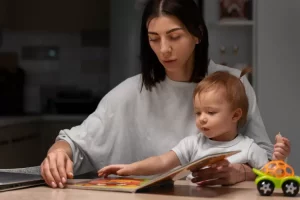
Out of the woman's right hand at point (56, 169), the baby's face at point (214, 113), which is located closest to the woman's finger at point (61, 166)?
the woman's right hand at point (56, 169)

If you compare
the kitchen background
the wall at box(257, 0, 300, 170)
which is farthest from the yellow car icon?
the kitchen background

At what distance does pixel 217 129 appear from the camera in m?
1.66

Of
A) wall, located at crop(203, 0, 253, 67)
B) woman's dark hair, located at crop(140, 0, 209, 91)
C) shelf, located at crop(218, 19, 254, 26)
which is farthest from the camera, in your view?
wall, located at crop(203, 0, 253, 67)

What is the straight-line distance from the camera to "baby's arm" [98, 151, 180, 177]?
5.19 ft

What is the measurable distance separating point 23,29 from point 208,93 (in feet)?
8.82

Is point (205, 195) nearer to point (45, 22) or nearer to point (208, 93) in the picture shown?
point (208, 93)

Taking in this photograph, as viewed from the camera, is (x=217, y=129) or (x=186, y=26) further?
(x=186, y=26)

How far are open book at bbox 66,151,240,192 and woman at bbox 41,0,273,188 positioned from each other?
29 centimetres

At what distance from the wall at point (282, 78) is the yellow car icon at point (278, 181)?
210cm

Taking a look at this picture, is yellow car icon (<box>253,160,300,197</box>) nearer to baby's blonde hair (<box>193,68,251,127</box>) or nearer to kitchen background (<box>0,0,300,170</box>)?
baby's blonde hair (<box>193,68,251,127</box>)

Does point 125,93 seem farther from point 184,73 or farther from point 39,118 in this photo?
point 39,118

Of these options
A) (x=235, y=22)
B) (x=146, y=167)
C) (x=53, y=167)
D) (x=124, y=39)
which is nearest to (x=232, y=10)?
(x=235, y=22)

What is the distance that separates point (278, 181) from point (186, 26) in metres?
0.62

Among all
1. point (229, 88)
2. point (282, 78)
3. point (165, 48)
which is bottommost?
point (282, 78)
